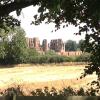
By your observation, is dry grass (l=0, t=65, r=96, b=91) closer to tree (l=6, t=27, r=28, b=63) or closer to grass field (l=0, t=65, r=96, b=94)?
grass field (l=0, t=65, r=96, b=94)

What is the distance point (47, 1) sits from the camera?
791 cm

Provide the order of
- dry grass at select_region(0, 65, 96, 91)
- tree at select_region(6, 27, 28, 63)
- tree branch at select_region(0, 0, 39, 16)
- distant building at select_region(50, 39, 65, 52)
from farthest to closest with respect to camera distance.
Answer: distant building at select_region(50, 39, 65, 52)
tree at select_region(6, 27, 28, 63)
dry grass at select_region(0, 65, 96, 91)
tree branch at select_region(0, 0, 39, 16)

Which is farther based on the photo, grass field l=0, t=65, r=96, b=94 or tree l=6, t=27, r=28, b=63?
tree l=6, t=27, r=28, b=63

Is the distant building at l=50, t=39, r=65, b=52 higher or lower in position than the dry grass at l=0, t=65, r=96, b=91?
higher

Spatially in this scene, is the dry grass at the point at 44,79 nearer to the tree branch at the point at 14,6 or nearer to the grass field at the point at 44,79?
the grass field at the point at 44,79

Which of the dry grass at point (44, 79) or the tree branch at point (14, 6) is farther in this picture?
the dry grass at point (44, 79)

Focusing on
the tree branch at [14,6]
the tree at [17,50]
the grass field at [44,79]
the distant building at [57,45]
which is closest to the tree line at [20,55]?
the tree at [17,50]

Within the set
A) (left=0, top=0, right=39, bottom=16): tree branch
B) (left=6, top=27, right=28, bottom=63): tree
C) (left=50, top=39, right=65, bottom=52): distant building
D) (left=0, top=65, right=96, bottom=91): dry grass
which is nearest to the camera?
(left=0, top=0, right=39, bottom=16): tree branch

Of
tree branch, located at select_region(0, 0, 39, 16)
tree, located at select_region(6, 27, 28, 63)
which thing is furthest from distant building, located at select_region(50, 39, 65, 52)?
tree branch, located at select_region(0, 0, 39, 16)

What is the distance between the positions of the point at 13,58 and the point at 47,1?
297ft

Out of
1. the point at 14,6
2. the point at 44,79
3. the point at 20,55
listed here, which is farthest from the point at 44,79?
the point at 14,6

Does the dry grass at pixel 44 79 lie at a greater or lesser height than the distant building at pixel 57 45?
lesser

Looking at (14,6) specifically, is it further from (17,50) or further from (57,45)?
(57,45)

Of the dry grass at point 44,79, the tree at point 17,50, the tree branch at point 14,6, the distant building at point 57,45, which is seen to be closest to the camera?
the tree branch at point 14,6
